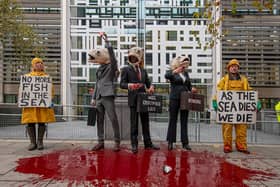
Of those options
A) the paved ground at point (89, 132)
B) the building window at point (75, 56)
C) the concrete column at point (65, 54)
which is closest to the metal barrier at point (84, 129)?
the paved ground at point (89, 132)

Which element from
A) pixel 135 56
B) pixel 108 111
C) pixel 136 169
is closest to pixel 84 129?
pixel 108 111

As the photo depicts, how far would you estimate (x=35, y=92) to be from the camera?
6547 millimetres

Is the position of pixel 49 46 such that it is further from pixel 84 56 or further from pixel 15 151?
pixel 15 151

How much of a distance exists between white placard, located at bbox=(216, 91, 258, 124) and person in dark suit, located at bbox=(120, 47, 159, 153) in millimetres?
1488

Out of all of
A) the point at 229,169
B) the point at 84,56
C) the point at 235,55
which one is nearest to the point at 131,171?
the point at 229,169

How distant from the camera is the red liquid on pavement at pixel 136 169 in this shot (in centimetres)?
398

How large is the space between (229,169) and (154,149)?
76.3 inches

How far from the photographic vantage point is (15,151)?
6215mm

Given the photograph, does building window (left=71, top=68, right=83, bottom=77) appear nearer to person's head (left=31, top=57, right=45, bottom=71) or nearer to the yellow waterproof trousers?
person's head (left=31, top=57, right=45, bottom=71)

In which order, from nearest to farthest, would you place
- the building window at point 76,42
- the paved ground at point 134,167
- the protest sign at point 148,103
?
the paved ground at point 134,167, the protest sign at point 148,103, the building window at point 76,42

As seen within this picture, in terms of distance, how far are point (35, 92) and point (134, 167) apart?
300cm

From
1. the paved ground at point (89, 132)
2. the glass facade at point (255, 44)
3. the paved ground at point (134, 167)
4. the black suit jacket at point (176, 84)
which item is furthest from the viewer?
the glass facade at point (255, 44)

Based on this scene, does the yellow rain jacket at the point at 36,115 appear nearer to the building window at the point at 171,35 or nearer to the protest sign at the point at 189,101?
the protest sign at the point at 189,101

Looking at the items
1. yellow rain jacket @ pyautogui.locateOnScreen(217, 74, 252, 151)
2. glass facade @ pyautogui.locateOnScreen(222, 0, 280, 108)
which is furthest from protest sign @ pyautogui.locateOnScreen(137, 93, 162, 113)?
glass facade @ pyautogui.locateOnScreen(222, 0, 280, 108)
